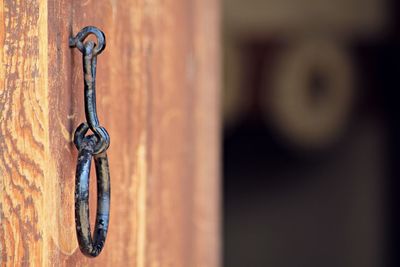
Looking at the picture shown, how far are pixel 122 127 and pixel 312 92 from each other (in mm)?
3107

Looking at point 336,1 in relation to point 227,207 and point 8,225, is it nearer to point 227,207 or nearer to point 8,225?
point 227,207

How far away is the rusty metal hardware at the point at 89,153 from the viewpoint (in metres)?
0.49

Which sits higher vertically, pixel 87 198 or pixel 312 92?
pixel 312 92

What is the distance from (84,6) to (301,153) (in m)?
3.33

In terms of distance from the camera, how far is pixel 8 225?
0.48 metres

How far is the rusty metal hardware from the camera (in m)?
0.49

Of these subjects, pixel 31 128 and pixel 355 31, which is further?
pixel 355 31

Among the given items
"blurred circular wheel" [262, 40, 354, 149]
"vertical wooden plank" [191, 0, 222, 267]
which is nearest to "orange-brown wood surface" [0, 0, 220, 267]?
"vertical wooden plank" [191, 0, 222, 267]

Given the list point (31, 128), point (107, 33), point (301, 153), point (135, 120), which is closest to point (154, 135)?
point (135, 120)

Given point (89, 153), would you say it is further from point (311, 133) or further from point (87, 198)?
point (311, 133)

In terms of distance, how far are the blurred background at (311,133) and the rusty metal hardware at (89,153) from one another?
3.18m

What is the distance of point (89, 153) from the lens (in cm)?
50

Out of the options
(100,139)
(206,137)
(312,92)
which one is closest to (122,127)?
(100,139)

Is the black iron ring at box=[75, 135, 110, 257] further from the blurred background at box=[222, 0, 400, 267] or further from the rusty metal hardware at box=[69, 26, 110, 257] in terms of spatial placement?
the blurred background at box=[222, 0, 400, 267]
